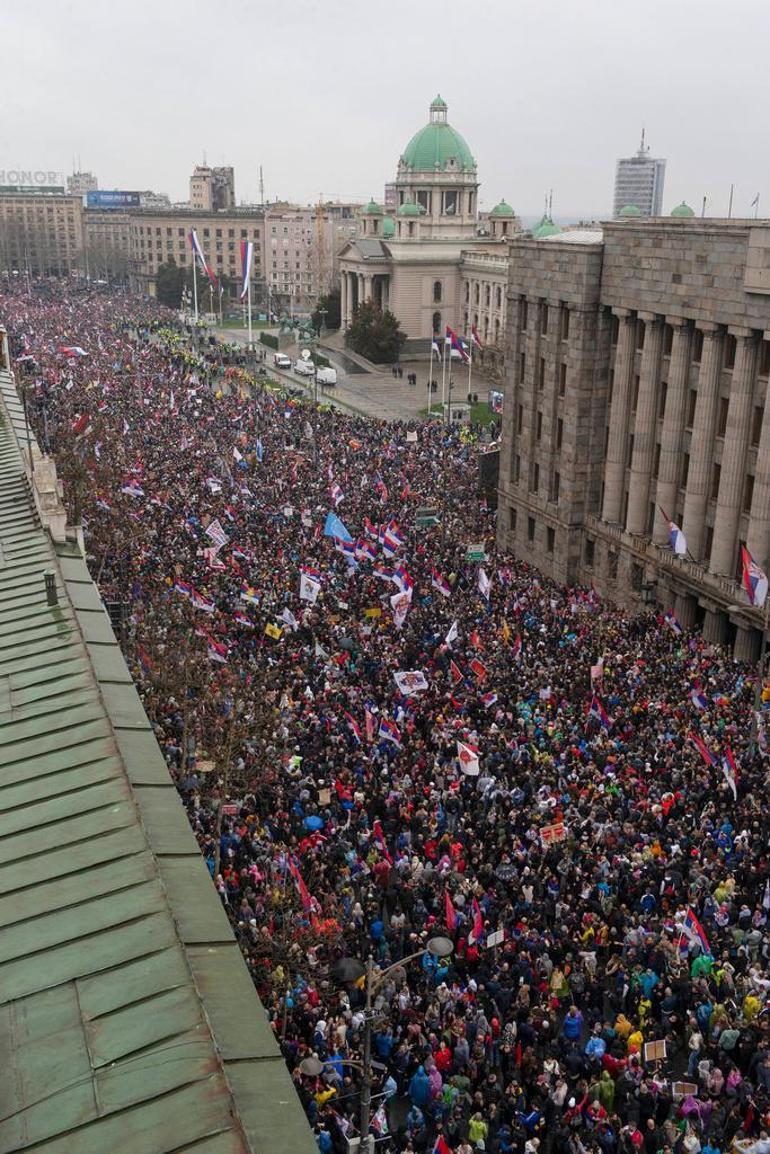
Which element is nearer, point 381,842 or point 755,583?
point 381,842

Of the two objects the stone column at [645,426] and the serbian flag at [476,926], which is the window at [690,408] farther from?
the serbian flag at [476,926]

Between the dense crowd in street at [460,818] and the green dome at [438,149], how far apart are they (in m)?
97.1

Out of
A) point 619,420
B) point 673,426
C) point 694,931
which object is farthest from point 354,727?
point 619,420

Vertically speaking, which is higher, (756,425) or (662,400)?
(756,425)

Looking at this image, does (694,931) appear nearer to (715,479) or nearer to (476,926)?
(476,926)

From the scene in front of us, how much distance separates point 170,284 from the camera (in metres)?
178

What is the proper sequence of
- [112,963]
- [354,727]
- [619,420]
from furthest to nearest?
[619,420], [354,727], [112,963]

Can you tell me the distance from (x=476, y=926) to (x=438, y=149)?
12885 centimetres

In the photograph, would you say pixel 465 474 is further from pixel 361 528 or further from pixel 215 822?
pixel 215 822

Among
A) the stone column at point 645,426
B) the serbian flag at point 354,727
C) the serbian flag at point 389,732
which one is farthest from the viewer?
the stone column at point 645,426

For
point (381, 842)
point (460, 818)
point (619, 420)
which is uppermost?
point (619, 420)

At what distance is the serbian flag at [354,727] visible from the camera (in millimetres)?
29125

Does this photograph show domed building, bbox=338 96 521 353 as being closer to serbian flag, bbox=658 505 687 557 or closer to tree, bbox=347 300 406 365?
tree, bbox=347 300 406 365

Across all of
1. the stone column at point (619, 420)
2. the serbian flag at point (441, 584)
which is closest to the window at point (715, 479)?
the stone column at point (619, 420)
